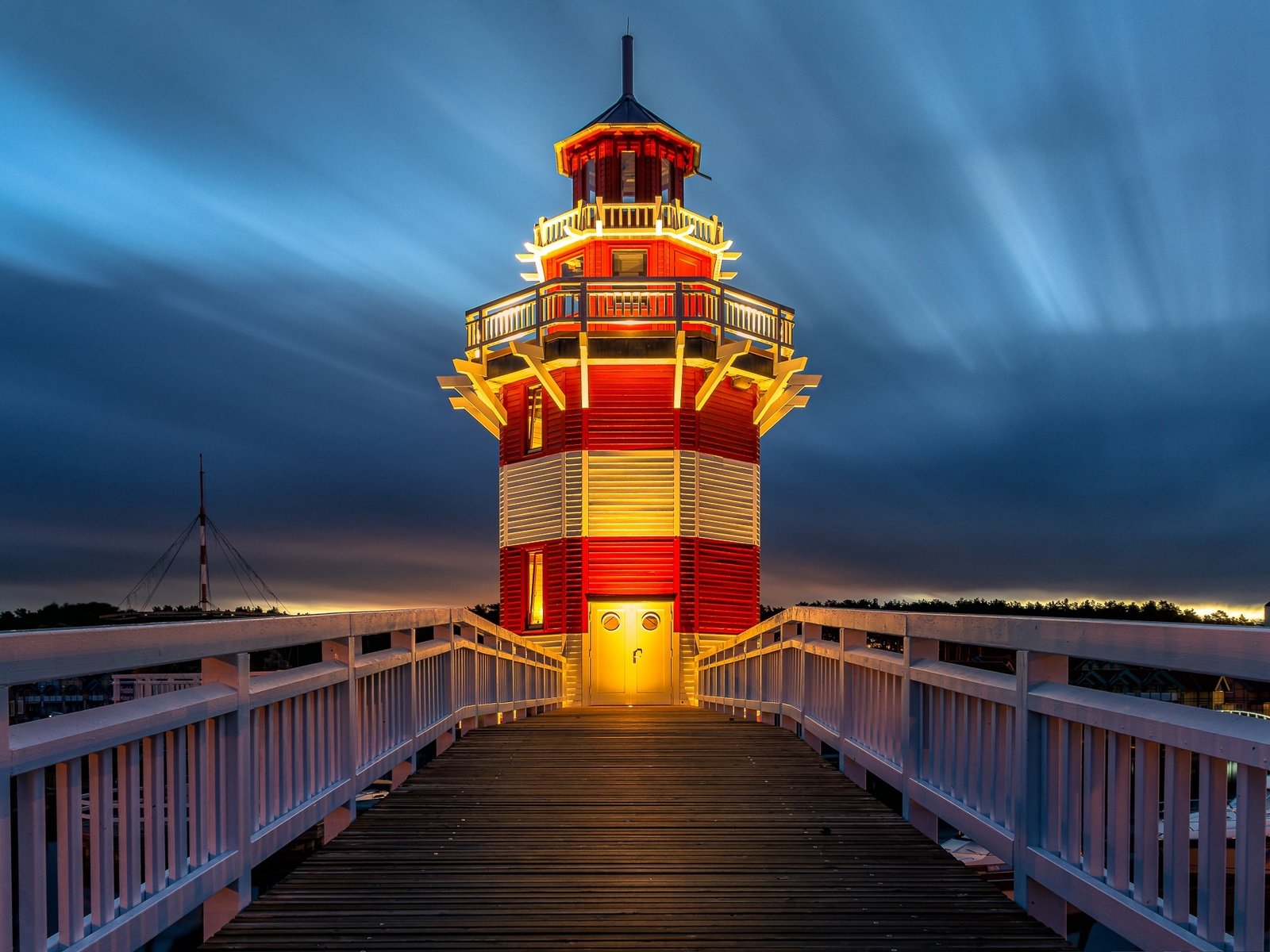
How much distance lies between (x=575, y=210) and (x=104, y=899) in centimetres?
2078

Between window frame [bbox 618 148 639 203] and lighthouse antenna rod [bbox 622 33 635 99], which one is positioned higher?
lighthouse antenna rod [bbox 622 33 635 99]

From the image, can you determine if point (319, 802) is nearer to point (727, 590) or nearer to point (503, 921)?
point (503, 921)

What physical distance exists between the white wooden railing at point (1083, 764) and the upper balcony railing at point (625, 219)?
1695 cm

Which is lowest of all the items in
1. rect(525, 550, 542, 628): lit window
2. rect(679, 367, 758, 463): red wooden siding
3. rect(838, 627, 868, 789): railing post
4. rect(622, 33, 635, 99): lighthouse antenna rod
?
rect(525, 550, 542, 628): lit window

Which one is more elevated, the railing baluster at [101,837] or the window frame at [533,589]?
the railing baluster at [101,837]

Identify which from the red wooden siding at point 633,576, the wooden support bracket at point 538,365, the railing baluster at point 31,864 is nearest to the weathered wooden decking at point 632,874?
the railing baluster at point 31,864

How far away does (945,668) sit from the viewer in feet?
16.4

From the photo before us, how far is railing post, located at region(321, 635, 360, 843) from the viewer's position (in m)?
5.62

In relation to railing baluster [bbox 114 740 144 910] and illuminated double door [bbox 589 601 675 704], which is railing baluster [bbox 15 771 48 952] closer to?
railing baluster [bbox 114 740 144 910]

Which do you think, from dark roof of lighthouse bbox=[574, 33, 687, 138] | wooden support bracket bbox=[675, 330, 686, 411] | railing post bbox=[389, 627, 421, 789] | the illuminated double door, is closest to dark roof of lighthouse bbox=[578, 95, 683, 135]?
dark roof of lighthouse bbox=[574, 33, 687, 138]

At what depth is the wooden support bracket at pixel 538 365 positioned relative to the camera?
1959 centimetres

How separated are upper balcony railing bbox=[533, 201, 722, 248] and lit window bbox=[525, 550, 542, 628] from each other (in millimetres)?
7513

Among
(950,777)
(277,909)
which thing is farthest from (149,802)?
(950,777)

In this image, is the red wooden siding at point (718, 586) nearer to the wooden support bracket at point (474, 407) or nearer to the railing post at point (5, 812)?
the wooden support bracket at point (474, 407)
